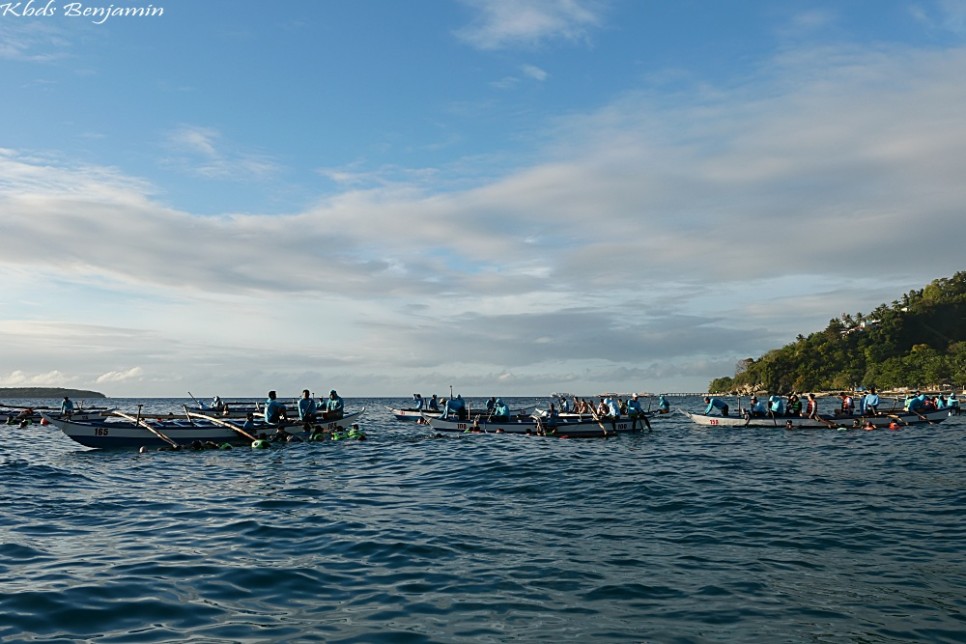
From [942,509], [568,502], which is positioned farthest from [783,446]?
[568,502]

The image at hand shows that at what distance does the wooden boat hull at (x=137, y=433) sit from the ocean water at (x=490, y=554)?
9.62 metres

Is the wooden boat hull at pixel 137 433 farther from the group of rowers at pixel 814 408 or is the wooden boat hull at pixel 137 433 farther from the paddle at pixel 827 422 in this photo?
the paddle at pixel 827 422

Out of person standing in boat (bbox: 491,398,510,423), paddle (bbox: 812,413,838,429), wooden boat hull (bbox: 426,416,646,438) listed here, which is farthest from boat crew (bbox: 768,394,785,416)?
person standing in boat (bbox: 491,398,510,423)

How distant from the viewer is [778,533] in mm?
15570

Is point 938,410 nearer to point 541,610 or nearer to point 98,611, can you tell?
point 541,610

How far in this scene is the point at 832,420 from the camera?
174 feet

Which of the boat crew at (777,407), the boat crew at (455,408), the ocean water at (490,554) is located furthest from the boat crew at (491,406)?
the ocean water at (490,554)

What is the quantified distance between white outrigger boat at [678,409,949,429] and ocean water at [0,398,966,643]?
25985 mm

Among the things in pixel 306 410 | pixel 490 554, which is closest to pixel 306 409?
pixel 306 410

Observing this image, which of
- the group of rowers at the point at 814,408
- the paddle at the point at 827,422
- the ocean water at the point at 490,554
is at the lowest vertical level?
the paddle at the point at 827,422

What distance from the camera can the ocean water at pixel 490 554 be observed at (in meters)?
9.80

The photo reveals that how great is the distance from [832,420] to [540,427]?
78.0ft

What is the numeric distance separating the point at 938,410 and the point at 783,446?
27.4 meters

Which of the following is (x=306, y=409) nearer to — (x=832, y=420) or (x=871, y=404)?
(x=832, y=420)
